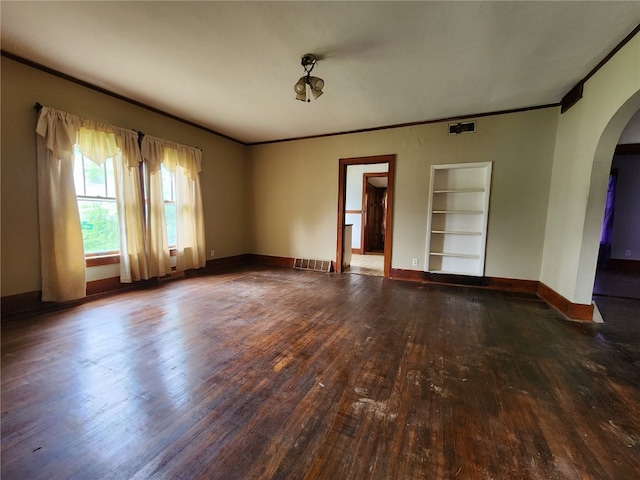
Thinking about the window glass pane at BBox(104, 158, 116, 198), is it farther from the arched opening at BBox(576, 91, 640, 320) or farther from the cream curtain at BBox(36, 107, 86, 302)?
the arched opening at BBox(576, 91, 640, 320)

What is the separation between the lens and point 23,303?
9.24 ft

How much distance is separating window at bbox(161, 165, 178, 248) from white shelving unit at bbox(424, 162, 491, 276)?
4296mm

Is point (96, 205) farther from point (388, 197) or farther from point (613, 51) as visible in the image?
point (613, 51)

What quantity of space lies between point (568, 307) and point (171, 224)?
18.5 ft

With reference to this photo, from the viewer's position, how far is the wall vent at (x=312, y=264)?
5223 mm

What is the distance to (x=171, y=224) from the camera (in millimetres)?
4441

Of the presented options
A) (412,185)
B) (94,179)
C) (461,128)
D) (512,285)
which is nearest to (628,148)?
(461,128)

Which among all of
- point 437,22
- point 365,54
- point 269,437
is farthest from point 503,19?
point 269,437

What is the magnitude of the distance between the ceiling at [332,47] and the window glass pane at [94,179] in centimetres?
101

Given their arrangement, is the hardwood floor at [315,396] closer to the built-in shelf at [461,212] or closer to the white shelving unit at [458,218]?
the white shelving unit at [458,218]

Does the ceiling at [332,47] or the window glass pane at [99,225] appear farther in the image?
the window glass pane at [99,225]

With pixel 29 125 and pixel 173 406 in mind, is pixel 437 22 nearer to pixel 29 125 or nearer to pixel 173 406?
pixel 173 406

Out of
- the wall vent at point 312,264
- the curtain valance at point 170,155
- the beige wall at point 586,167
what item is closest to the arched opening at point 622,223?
the beige wall at point 586,167

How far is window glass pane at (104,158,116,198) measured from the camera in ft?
11.4
